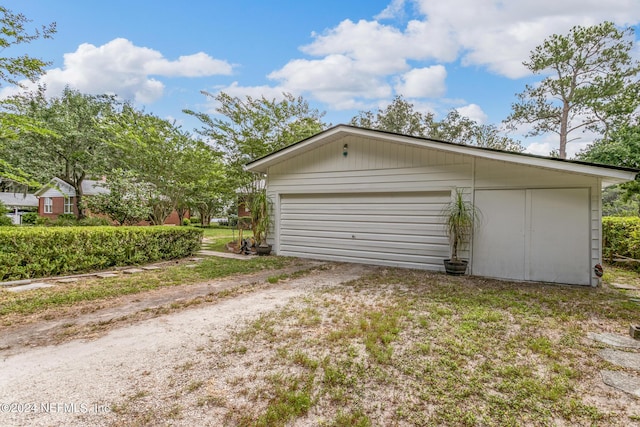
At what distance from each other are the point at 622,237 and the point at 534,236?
4407mm

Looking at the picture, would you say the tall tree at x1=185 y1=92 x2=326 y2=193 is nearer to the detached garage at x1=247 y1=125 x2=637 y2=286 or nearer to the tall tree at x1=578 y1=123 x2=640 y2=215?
the detached garage at x1=247 y1=125 x2=637 y2=286

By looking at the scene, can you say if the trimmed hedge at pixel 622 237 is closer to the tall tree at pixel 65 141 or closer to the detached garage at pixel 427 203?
the detached garage at pixel 427 203

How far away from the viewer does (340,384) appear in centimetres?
225

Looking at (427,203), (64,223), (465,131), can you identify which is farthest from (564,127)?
(64,223)

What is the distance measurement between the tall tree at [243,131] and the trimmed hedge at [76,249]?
3.90 metres

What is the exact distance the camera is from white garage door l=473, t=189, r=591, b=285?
555 centimetres

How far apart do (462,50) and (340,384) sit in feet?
49.4

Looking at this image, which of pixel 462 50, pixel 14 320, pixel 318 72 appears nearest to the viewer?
pixel 14 320

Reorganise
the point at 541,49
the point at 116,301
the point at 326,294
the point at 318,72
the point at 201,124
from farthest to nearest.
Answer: the point at 318,72
the point at 541,49
the point at 201,124
the point at 326,294
the point at 116,301

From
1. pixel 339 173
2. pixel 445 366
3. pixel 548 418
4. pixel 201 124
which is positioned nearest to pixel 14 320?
pixel 445 366

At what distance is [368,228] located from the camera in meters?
7.67

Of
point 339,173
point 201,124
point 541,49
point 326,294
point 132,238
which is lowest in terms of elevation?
point 326,294

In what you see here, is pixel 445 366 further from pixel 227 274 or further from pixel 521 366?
pixel 227 274

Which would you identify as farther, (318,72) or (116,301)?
(318,72)
